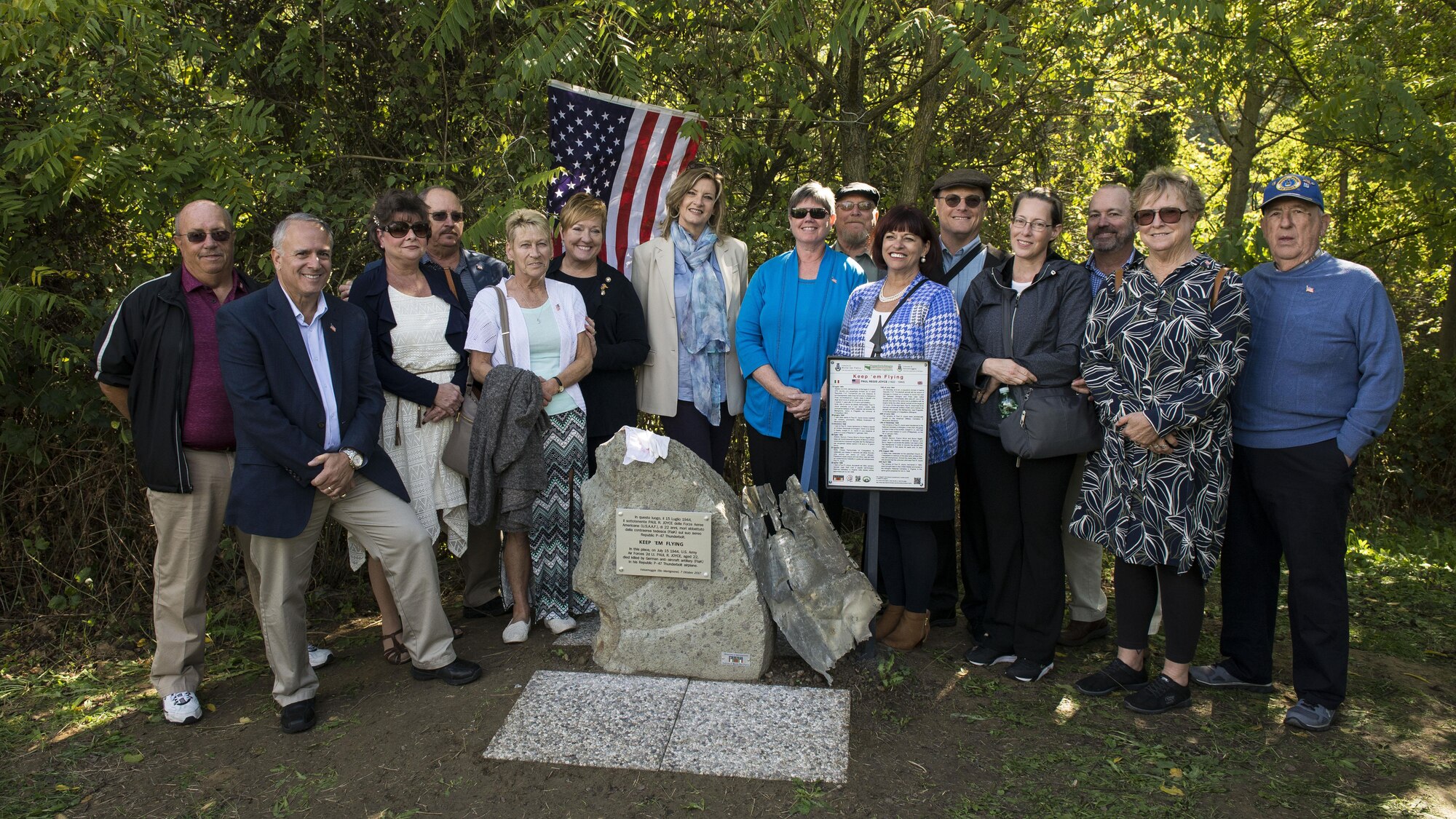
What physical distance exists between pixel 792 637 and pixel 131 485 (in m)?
4.09

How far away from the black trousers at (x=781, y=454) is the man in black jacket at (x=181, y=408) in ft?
8.24

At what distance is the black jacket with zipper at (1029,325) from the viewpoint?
4270 millimetres

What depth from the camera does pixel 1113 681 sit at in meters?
4.38

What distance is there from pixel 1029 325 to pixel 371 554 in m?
3.18

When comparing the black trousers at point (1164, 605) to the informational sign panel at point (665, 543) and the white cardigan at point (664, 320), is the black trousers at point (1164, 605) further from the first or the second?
the white cardigan at point (664, 320)

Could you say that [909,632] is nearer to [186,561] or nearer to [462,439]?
[462,439]

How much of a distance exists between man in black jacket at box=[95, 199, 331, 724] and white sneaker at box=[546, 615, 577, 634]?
1.60 metres

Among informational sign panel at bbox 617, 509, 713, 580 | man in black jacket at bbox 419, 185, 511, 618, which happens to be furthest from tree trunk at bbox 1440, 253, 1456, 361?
man in black jacket at bbox 419, 185, 511, 618

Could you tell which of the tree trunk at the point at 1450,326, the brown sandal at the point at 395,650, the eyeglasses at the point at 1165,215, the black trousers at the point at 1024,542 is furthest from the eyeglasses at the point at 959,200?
the tree trunk at the point at 1450,326

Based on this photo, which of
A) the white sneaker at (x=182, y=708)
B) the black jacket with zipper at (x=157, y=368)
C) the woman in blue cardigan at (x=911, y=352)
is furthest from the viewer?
the woman in blue cardigan at (x=911, y=352)

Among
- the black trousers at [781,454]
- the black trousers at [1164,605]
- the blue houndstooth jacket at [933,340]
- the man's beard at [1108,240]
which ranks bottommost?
the black trousers at [1164,605]

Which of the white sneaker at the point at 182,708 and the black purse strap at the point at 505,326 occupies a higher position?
the black purse strap at the point at 505,326

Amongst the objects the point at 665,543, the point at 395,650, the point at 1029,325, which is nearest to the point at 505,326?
the point at 665,543

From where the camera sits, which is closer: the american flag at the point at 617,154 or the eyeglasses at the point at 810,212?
the eyeglasses at the point at 810,212
